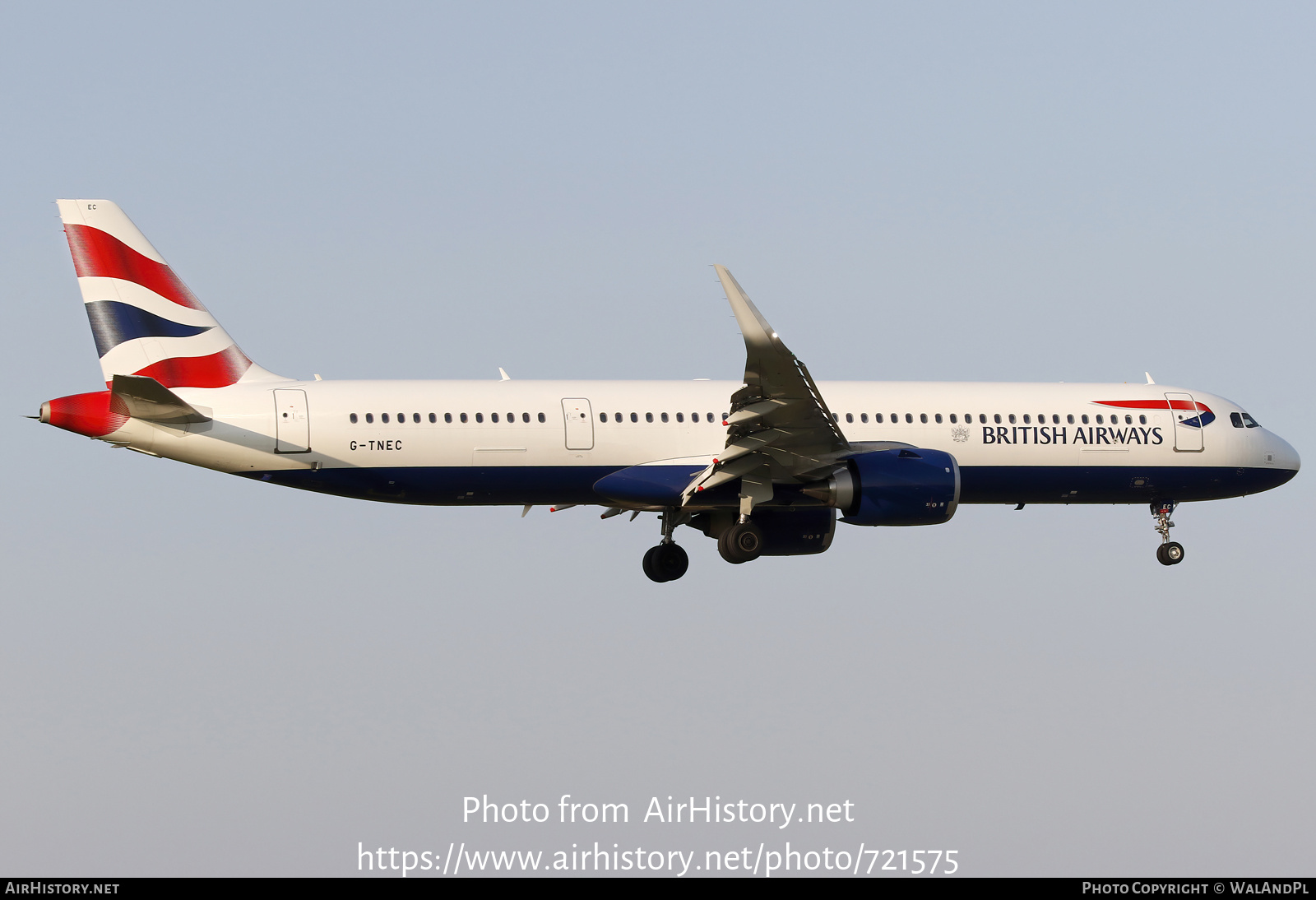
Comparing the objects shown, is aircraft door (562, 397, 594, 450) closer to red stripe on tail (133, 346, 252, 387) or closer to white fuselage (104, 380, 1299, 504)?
white fuselage (104, 380, 1299, 504)

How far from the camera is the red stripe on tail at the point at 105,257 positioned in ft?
97.9

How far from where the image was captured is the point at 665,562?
1329 inches

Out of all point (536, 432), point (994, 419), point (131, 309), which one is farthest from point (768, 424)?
point (131, 309)

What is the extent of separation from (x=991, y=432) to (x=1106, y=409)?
122 inches

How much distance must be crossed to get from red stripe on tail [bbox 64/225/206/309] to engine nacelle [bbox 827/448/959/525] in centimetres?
1389

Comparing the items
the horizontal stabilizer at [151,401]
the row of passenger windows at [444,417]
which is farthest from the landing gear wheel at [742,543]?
the horizontal stabilizer at [151,401]

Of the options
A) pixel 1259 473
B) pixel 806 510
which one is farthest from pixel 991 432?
pixel 1259 473

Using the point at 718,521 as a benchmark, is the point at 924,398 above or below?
above

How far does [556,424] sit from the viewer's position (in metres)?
30.6

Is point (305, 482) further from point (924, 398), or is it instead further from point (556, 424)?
point (924, 398)

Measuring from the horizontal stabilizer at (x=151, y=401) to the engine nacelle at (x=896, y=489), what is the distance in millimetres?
12142

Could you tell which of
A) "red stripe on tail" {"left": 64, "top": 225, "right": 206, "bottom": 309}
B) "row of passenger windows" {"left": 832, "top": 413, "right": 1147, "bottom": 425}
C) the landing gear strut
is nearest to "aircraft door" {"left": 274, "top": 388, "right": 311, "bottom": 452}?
"red stripe on tail" {"left": 64, "top": 225, "right": 206, "bottom": 309}

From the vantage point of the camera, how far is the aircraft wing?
26016mm

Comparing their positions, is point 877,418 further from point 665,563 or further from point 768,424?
point 665,563
